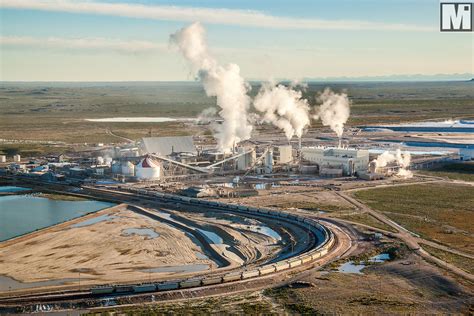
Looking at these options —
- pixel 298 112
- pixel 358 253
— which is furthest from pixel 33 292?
pixel 298 112

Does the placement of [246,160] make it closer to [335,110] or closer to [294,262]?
[335,110]

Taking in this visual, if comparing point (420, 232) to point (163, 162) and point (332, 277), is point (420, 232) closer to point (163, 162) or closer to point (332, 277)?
point (332, 277)

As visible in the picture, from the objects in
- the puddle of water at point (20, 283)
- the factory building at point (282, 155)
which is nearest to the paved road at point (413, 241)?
the puddle of water at point (20, 283)

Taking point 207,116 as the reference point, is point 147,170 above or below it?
below

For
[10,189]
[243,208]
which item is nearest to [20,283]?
[243,208]

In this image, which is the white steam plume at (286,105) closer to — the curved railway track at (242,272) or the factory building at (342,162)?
the factory building at (342,162)
